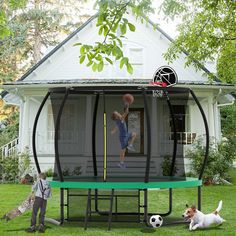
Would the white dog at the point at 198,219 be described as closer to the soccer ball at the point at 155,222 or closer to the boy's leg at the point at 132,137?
the soccer ball at the point at 155,222

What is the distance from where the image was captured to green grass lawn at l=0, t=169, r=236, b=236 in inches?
305

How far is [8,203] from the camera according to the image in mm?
12258

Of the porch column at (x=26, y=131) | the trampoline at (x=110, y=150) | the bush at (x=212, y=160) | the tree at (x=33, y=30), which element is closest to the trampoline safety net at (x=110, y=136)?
the trampoline at (x=110, y=150)

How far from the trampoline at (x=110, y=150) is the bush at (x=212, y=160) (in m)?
7.34

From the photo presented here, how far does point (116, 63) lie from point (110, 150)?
39.5ft

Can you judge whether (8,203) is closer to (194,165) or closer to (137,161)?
(137,161)

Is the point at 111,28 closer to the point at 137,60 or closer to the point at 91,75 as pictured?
the point at 91,75

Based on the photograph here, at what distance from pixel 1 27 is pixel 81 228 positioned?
5.53m

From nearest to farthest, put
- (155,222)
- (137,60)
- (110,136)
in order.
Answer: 1. (155,222)
2. (110,136)
3. (137,60)

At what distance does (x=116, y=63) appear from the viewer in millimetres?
20125

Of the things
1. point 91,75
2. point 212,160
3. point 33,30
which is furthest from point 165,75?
point 33,30

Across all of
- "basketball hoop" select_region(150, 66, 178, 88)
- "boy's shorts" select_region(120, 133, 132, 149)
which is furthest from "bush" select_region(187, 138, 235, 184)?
"boy's shorts" select_region(120, 133, 132, 149)

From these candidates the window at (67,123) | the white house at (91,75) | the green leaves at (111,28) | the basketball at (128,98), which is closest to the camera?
the green leaves at (111,28)

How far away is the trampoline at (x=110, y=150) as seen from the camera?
25.9 feet
